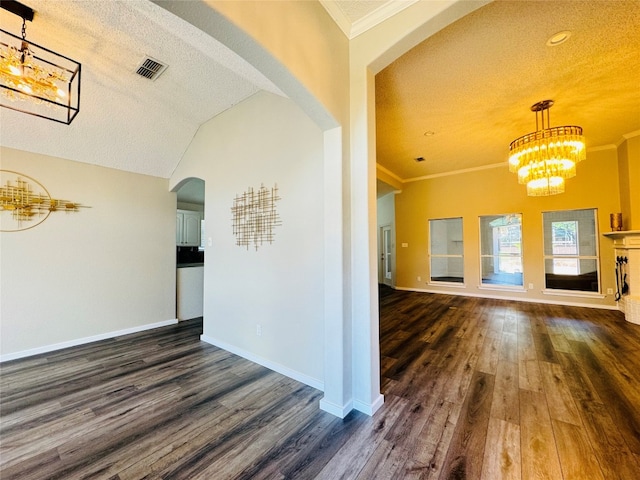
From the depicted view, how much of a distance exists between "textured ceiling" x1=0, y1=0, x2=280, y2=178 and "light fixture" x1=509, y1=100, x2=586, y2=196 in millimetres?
3308

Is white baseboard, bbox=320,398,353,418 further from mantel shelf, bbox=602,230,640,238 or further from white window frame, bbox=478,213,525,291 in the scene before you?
white window frame, bbox=478,213,525,291

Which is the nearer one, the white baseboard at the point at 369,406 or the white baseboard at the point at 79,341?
the white baseboard at the point at 369,406

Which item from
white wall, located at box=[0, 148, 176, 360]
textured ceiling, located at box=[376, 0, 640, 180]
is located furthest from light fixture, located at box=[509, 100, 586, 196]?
white wall, located at box=[0, 148, 176, 360]

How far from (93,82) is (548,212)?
810 cm

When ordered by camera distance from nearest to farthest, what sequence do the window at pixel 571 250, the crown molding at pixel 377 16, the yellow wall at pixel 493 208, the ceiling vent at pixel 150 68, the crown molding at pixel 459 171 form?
the crown molding at pixel 377 16, the ceiling vent at pixel 150 68, the yellow wall at pixel 493 208, the window at pixel 571 250, the crown molding at pixel 459 171

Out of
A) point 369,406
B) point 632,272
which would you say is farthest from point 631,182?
point 369,406

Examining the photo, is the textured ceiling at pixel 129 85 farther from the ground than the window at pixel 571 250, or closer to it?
farther from the ground

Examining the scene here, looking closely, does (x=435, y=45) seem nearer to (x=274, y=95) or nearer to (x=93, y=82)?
(x=274, y=95)

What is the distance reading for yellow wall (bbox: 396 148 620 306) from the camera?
508cm

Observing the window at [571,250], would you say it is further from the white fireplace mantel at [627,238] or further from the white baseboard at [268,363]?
the white baseboard at [268,363]

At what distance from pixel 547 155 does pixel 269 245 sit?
144 inches

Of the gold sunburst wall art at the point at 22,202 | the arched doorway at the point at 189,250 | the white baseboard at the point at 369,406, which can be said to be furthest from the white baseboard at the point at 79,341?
the white baseboard at the point at 369,406

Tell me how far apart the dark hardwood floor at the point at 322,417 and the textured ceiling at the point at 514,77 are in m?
3.12

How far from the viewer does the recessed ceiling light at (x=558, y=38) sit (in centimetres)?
226
